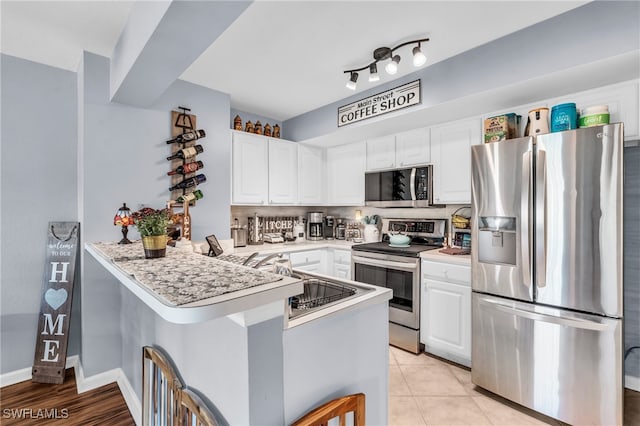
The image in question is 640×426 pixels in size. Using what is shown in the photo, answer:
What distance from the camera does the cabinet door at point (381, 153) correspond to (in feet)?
10.6

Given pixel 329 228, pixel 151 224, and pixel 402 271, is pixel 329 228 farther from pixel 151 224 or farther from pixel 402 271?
pixel 151 224

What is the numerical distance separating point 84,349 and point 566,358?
325 cm

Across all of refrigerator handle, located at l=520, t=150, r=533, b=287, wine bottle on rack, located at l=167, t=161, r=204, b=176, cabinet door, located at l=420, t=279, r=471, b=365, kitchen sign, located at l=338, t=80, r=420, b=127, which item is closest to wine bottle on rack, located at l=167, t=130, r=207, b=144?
wine bottle on rack, located at l=167, t=161, r=204, b=176

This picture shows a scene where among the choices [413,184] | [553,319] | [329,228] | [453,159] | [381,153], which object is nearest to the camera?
[553,319]

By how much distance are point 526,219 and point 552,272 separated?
1.13ft

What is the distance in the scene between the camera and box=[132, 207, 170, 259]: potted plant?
4.67ft

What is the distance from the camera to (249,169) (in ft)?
10.6

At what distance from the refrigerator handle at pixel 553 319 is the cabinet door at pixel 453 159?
0.98m

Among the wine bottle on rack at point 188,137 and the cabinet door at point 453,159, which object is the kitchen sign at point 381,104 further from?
the wine bottle on rack at point 188,137

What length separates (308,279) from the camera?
164 centimetres

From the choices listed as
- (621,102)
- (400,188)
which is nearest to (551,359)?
(621,102)

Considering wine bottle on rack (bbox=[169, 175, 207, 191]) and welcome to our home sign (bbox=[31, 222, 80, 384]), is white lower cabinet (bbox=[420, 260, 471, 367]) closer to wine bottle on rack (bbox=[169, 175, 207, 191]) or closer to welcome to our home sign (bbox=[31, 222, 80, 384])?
wine bottle on rack (bbox=[169, 175, 207, 191])

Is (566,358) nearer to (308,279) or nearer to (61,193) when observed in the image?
(308,279)

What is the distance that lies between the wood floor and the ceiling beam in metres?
2.16
